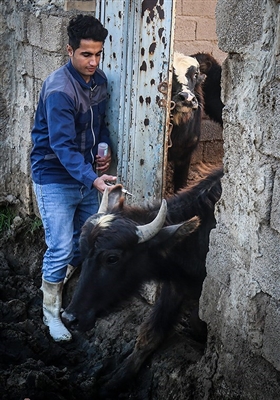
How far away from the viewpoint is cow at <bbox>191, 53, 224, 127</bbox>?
644 centimetres

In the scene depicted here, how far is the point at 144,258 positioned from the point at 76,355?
3.70 ft

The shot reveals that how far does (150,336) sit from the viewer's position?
15.3 ft

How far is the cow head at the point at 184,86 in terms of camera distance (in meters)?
5.52

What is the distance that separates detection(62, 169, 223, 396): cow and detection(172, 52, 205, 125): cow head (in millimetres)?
1009

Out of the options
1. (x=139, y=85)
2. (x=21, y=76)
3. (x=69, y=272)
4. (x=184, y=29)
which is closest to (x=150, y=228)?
(x=139, y=85)

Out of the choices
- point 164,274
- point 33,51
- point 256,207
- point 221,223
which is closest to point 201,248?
point 164,274

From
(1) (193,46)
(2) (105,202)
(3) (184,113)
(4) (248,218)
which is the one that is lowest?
(2) (105,202)

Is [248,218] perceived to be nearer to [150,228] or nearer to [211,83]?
[150,228]

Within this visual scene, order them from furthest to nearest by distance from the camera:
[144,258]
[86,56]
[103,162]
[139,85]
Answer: [103,162]
[139,85]
[86,56]
[144,258]

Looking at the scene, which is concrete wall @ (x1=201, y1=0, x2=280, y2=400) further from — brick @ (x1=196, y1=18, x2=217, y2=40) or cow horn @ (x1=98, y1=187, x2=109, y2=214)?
brick @ (x1=196, y1=18, x2=217, y2=40)

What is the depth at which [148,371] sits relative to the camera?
183 inches

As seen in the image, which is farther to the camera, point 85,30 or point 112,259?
point 85,30

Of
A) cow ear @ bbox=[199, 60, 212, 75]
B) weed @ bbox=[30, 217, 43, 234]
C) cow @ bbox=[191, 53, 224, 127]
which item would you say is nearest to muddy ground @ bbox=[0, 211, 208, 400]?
weed @ bbox=[30, 217, 43, 234]

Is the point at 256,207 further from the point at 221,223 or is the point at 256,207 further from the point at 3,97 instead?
the point at 3,97
